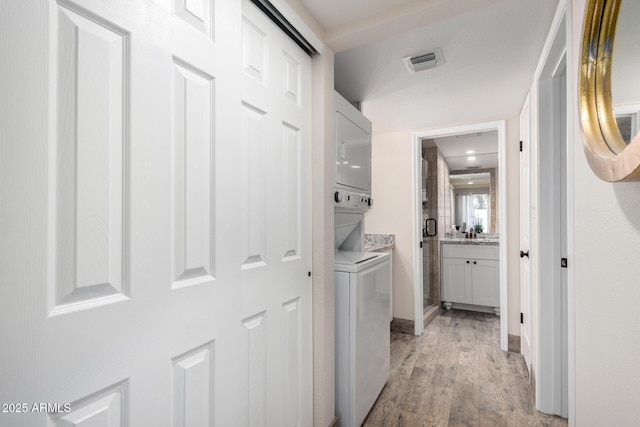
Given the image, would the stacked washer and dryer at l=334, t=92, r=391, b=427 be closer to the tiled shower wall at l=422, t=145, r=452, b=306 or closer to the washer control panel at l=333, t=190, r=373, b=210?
the washer control panel at l=333, t=190, r=373, b=210

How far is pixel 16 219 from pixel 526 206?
2.83 metres

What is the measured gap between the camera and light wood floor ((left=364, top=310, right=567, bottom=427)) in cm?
184

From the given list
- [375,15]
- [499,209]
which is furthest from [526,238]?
[375,15]

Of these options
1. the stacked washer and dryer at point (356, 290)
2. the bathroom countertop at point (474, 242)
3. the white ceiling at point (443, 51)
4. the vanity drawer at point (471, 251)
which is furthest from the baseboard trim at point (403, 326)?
the white ceiling at point (443, 51)

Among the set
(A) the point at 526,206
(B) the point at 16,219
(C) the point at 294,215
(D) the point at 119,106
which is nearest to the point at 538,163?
(A) the point at 526,206

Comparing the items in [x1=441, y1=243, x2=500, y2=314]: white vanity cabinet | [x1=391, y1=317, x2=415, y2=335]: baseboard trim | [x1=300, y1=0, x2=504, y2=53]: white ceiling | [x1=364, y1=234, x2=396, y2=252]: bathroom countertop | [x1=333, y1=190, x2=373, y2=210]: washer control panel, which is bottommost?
[x1=391, y1=317, x2=415, y2=335]: baseboard trim

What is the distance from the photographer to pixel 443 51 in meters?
1.80

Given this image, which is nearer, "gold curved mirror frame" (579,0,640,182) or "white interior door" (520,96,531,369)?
"gold curved mirror frame" (579,0,640,182)

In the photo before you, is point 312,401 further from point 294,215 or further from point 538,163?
point 538,163

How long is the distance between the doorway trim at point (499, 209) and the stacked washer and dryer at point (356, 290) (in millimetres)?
1167

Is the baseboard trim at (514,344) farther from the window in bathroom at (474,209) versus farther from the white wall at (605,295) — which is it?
the window in bathroom at (474,209)

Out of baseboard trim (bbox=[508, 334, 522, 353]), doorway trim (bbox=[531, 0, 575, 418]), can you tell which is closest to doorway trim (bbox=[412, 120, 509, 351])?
baseboard trim (bbox=[508, 334, 522, 353])

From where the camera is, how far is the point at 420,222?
3.28m

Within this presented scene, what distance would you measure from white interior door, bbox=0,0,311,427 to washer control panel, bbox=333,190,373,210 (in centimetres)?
55
